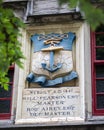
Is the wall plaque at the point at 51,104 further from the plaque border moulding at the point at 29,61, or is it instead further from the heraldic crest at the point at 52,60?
the heraldic crest at the point at 52,60

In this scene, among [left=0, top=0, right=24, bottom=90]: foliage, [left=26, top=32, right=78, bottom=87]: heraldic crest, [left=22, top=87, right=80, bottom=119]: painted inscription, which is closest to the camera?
[left=0, top=0, right=24, bottom=90]: foliage

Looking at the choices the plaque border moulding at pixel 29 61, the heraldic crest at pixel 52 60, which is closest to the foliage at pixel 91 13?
the plaque border moulding at pixel 29 61

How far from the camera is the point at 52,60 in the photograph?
898 cm

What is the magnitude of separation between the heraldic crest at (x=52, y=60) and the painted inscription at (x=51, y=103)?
0.22 metres

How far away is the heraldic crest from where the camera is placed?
29.0 ft

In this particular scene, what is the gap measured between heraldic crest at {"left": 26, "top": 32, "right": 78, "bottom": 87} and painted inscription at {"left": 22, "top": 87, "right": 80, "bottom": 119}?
0.72 feet

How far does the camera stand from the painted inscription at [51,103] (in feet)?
27.6

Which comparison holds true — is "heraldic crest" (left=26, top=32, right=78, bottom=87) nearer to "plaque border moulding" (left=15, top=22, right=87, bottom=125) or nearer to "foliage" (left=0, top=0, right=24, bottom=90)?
"plaque border moulding" (left=15, top=22, right=87, bottom=125)

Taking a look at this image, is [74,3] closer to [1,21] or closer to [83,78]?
[1,21]

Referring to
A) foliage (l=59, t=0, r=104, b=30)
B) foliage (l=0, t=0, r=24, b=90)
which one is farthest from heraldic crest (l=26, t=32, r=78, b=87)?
foliage (l=59, t=0, r=104, b=30)

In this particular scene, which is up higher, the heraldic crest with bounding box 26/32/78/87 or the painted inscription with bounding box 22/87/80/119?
the heraldic crest with bounding box 26/32/78/87

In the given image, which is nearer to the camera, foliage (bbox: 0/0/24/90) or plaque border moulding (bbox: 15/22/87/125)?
foliage (bbox: 0/0/24/90)

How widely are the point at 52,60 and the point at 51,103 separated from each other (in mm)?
1005

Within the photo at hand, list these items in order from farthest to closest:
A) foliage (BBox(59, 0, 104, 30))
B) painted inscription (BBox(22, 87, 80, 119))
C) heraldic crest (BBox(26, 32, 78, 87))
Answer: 1. heraldic crest (BBox(26, 32, 78, 87))
2. painted inscription (BBox(22, 87, 80, 119))
3. foliage (BBox(59, 0, 104, 30))
